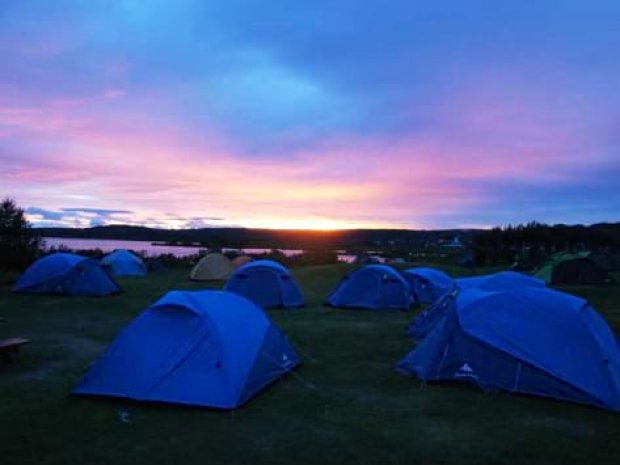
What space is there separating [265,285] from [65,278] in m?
8.02

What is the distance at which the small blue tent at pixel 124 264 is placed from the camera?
32162mm

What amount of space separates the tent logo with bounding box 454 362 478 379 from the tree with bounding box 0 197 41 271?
2322cm

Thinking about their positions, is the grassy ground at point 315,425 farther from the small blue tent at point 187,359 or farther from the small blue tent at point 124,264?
the small blue tent at point 124,264

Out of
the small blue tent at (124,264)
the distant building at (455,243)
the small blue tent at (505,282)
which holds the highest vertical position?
the distant building at (455,243)

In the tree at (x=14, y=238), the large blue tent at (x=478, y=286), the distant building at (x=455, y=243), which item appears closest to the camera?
the large blue tent at (x=478, y=286)

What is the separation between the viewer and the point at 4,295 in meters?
20.9

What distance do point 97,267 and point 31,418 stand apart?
1553 cm

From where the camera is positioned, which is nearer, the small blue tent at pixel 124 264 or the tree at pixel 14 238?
the tree at pixel 14 238

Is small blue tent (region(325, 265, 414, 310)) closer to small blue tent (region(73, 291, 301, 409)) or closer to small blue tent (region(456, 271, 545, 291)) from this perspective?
small blue tent (region(456, 271, 545, 291))

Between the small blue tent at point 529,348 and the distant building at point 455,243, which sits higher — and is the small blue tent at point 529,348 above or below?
below

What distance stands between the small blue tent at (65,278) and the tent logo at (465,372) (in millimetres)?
16313

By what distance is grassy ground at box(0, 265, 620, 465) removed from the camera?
20.4 feet

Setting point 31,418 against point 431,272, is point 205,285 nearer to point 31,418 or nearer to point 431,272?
point 431,272

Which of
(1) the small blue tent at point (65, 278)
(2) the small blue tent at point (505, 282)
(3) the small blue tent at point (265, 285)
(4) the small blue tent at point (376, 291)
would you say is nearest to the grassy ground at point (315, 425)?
(2) the small blue tent at point (505, 282)
